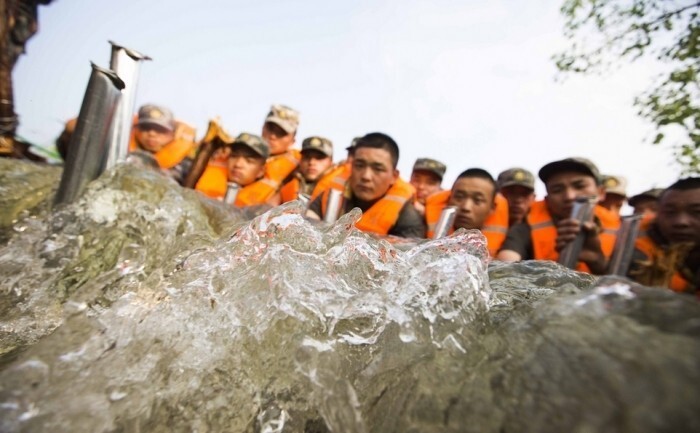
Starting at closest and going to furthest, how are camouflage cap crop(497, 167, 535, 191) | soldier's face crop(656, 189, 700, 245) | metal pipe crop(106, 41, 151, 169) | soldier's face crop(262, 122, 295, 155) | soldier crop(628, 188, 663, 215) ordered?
1. metal pipe crop(106, 41, 151, 169)
2. soldier's face crop(656, 189, 700, 245)
3. camouflage cap crop(497, 167, 535, 191)
4. soldier crop(628, 188, 663, 215)
5. soldier's face crop(262, 122, 295, 155)

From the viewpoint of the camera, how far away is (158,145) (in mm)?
5621

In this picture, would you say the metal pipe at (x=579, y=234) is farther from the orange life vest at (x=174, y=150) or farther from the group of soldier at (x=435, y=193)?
the orange life vest at (x=174, y=150)

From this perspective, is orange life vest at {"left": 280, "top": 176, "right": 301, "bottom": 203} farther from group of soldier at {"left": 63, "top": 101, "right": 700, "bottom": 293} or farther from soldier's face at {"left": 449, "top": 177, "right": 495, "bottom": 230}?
soldier's face at {"left": 449, "top": 177, "right": 495, "bottom": 230}

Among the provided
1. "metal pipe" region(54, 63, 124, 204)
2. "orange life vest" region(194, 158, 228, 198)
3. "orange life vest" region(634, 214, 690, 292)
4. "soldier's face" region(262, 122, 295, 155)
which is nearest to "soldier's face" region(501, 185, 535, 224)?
"orange life vest" region(634, 214, 690, 292)

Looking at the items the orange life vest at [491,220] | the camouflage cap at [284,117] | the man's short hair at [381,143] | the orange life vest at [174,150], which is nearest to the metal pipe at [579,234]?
the orange life vest at [491,220]

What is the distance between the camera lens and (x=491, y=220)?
4.01m

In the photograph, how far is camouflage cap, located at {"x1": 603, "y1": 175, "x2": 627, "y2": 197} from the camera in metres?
5.78

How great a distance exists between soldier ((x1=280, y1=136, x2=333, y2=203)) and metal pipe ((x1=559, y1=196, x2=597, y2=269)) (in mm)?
3280

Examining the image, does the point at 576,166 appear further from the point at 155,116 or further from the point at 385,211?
the point at 155,116

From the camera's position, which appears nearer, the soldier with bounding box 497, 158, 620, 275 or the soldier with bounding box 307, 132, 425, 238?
the soldier with bounding box 497, 158, 620, 275

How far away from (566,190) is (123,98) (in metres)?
3.73

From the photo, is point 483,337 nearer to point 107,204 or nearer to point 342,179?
point 107,204

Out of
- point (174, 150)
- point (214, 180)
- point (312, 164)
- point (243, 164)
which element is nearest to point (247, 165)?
point (243, 164)

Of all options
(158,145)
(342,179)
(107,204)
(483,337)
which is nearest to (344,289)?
(483,337)
